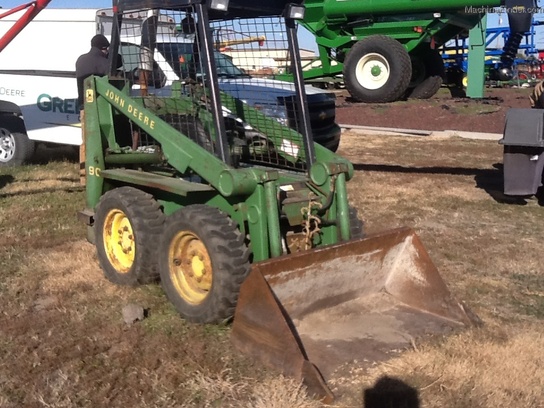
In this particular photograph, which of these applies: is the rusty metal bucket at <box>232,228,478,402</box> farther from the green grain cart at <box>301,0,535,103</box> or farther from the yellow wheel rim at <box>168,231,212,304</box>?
the green grain cart at <box>301,0,535,103</box>

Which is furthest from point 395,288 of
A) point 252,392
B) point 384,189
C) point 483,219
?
point 384,189

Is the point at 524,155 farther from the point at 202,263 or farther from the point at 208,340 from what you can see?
the point at 208,340

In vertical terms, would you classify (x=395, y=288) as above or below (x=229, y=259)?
below

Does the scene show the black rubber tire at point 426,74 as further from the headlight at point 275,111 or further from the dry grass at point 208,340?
the headlight at point 275,111

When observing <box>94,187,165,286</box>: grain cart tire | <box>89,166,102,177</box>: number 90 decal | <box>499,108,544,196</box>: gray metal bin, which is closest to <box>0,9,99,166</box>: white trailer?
<box>89,166,102,177</box>: number 90 decal

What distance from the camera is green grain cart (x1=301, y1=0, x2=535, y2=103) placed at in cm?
1531

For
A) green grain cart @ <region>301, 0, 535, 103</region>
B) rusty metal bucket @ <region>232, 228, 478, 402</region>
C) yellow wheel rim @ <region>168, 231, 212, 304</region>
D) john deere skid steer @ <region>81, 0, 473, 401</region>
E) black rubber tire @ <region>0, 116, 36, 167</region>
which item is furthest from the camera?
green grain cart @ <region>301, 0, 535, 103</region>

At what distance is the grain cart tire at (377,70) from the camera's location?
15.4m

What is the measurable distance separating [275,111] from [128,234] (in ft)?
4.81

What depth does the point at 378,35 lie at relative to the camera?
623 inches

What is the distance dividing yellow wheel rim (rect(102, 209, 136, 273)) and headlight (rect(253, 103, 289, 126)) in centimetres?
133

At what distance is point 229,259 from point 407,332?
116 centimetres

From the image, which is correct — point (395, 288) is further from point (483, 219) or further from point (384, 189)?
point (384, 189)

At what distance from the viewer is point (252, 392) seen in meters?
3.60
